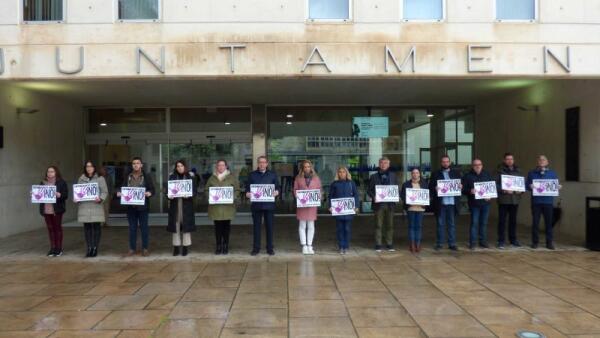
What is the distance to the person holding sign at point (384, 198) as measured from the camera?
9.61m

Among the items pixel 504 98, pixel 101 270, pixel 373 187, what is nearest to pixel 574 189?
pixel 504 98

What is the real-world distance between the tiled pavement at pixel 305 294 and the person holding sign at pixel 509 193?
25.5 inches

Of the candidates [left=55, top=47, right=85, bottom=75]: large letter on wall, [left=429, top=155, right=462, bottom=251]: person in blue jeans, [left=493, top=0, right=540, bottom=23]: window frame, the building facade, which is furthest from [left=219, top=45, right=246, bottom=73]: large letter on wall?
[left=493, top=0, right=540, bottom=23]: window frame

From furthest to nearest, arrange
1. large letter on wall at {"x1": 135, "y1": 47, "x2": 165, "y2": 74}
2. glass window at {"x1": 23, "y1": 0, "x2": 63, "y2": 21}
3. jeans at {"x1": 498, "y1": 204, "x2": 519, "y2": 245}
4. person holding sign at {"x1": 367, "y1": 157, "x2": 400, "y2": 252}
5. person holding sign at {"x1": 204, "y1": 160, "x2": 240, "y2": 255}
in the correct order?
1. jeans at {"x1": 498, "y1": 204, "x2": 519, "y2": 245}
2. glass window at {"x1": 23, "y1": 0, "x2": 63, "y2": 21}
3. person holding sign at {"x1": 367, "y1": 157, "x2": 400, "y2": 252}
4. large letter on wall at {"x1": 135, "y1": 47, "x2": 165, "y2": 74}
5. person holding sign at {"x1": 204, "y1": 160, "x2": 240, "y2": 255}

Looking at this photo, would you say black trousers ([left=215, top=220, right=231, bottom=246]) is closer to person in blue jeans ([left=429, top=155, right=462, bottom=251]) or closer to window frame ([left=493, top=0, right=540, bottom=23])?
→ person in blue jeans ([left=429, top=155, right=462, bottom=251])

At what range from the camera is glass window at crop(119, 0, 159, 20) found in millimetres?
9875

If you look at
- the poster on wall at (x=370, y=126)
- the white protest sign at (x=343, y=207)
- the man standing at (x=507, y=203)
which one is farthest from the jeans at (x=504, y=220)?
the poster on wall at (x=370, y=126)

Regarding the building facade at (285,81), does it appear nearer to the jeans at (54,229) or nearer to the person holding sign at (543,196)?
the person holding sign at (543,196)

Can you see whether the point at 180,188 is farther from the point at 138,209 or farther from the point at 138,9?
the point at 138,9

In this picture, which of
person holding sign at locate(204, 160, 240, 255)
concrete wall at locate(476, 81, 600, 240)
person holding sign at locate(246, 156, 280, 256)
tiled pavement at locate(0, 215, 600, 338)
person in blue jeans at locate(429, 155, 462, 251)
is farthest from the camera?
concrete wall at locate(476, 81, 600, 240)

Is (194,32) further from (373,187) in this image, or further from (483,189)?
(483,189)

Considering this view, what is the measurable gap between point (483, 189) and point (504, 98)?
557cm

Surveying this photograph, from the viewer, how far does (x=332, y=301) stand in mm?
6328

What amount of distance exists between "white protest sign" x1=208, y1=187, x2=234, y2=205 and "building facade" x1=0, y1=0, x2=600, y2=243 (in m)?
2.21
